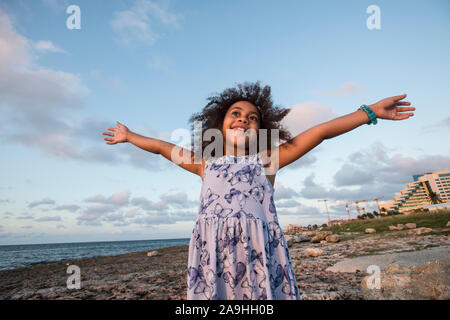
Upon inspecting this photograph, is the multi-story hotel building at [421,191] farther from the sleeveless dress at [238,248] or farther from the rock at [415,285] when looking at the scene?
the sleeveless dress at [238,248]

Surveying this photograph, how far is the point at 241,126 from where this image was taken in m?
2.87

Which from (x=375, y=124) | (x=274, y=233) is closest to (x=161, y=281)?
(x=274, y=233)

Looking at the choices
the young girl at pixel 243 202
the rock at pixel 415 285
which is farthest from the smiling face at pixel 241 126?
the rock at pixel 415 285

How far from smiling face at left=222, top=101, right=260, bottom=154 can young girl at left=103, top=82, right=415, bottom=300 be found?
12 millimetres

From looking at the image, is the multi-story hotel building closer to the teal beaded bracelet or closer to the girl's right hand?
the teal beaded bracelet

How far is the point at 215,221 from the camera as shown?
84.7 inches

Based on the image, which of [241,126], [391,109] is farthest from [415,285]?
[241,126]

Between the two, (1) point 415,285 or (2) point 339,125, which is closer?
(2) point 339,125

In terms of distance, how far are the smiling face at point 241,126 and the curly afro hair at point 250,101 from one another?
1.09ft

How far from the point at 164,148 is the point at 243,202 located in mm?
1363

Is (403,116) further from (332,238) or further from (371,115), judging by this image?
(332,238)

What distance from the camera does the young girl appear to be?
6.61 feet
